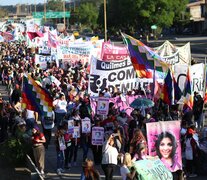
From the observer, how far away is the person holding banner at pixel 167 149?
36.1 feet

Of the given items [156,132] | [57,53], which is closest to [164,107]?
[156,132]

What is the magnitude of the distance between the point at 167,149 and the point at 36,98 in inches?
174

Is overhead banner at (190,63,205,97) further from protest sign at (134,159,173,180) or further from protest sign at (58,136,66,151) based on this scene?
protest sign at (134,159,173,180)

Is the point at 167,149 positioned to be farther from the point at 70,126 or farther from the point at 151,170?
the point at 70,126

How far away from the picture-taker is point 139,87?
1894 centimetres

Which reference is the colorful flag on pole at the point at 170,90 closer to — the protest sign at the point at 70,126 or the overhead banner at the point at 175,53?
the protest sign at the point at 70,126

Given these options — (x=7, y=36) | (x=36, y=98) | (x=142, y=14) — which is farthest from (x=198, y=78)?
(x=142, y=14)

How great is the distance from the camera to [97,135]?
45.0 feet

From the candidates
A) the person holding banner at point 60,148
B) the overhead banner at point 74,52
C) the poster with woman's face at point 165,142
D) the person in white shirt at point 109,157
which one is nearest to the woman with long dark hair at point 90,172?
the poster with woman's face at point 165,142

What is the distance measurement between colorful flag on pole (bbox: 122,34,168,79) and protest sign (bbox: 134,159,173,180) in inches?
252

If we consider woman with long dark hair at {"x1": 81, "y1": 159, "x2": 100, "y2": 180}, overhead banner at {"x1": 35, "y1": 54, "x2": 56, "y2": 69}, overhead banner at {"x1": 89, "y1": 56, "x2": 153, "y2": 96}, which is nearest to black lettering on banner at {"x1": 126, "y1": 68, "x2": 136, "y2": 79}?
overhead banner at {"x1": 89, "y1": 56, "x2": 153, "y2": 96}

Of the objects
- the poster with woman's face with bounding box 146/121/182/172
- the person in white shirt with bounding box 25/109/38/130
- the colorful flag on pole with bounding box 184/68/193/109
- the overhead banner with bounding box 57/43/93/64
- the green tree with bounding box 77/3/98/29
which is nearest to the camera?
the poster with woman's face with bounding box 146/121/182/172

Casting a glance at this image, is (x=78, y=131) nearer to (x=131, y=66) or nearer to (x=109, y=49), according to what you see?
(x=131, y=66)

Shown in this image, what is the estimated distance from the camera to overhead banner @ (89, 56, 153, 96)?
1823 centimetres
